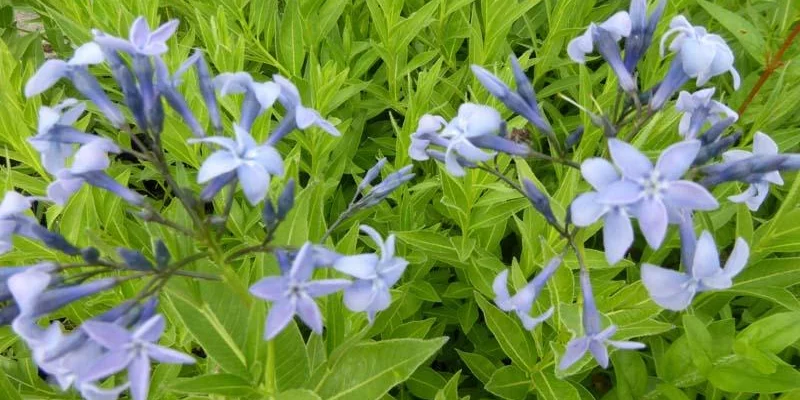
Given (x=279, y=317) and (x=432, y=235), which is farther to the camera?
(x=432, y=235)

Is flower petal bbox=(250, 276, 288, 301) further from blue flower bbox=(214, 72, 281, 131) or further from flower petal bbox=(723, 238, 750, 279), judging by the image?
flower petal bbox=(723, 238, 750, 279)

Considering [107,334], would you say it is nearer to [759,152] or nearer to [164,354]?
[164,354]

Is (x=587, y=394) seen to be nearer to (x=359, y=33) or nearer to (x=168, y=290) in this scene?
(x=168, y=290)

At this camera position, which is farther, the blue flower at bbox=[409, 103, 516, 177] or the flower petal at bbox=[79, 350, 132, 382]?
the blue flower at bbox=[409, 103, 516, 177]

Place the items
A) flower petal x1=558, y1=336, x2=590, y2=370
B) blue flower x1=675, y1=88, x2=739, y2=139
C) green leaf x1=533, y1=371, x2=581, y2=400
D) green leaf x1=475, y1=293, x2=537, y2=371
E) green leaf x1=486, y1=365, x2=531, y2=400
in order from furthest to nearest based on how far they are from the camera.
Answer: green leaf x1=486, y1=365, x2=531, y2=400, green leaf x1=475, y1=293, x2=537, y2=371, green leaf x1=533, y1=371, x2=581, y2=400, blue flower x1=675, y1=88, x2=739, y2=139, flower petal x1=558, y1=336, x2=590, y2=370

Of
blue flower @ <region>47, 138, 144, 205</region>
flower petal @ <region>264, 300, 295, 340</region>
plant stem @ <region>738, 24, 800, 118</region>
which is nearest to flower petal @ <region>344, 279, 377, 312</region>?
flower petal @ <region>264, 300, 295, 340</region>

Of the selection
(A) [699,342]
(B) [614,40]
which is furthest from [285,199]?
(A) [699,342]

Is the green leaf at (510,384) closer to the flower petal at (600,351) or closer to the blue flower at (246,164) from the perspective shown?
the flower petal at (600,351)
